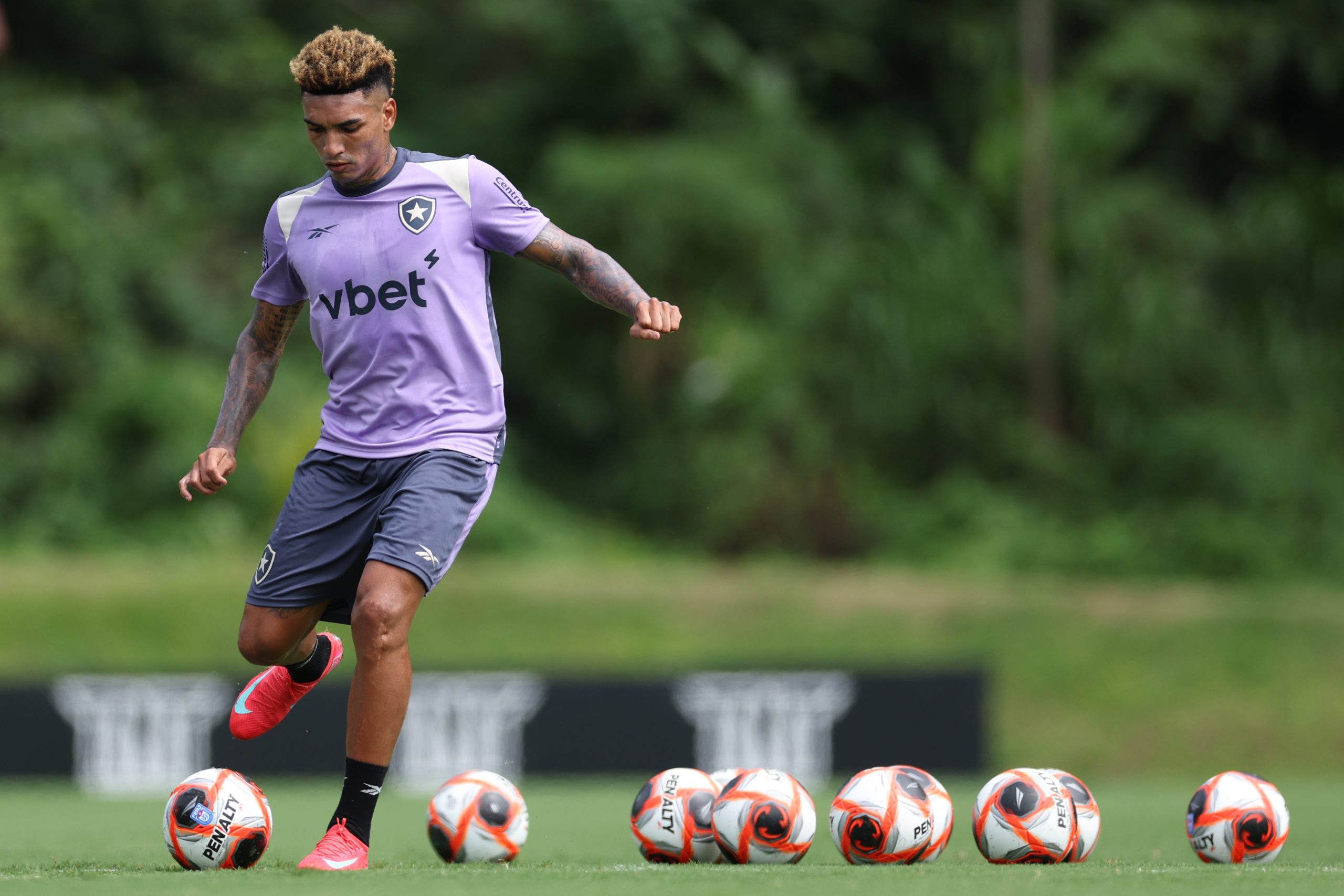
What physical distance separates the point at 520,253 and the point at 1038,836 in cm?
253

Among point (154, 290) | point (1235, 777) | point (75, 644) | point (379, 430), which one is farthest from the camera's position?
point (154, 290)

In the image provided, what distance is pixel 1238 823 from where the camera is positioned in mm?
5887

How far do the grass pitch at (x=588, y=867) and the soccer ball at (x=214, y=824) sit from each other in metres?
0.08

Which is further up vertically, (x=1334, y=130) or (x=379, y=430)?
(x=1334, y=130)

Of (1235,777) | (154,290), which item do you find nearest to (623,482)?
(154,290)

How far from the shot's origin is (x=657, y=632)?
1784 centimetres

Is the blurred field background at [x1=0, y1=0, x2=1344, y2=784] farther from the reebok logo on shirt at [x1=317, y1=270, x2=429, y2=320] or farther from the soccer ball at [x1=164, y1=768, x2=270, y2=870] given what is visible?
the reebok logo on shirt at [x1=317, y1=270, x2=429, y2=320]

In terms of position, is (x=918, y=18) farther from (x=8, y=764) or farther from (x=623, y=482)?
(x=8, y=764)

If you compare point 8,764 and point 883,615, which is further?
point 883,615

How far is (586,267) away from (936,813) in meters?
2.10

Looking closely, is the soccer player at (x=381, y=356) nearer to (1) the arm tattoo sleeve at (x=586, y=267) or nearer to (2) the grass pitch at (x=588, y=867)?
(1) the arm tattoo sleeve at (x=586, y=267)

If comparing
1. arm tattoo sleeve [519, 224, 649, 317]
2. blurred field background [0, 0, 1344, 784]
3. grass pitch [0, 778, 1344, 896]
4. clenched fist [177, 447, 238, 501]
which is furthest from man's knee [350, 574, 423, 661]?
blurred field background [0, 0, 1344, 784]

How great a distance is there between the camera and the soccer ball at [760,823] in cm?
564

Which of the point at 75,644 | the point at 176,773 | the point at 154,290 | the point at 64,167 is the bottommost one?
the point at 176,773
